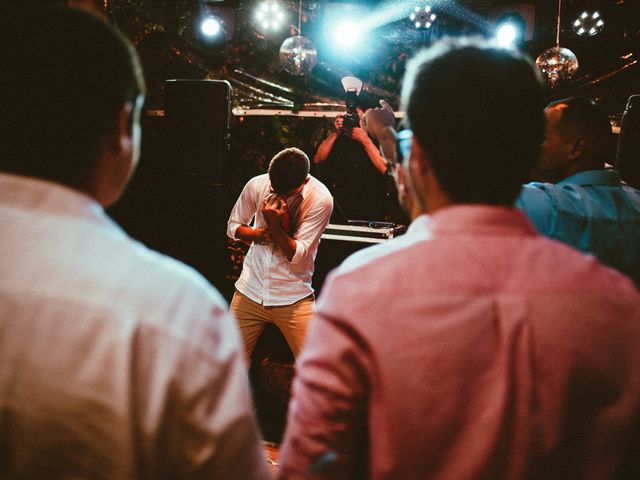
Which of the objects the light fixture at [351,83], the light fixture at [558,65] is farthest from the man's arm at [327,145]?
the light fixture at [558,65]

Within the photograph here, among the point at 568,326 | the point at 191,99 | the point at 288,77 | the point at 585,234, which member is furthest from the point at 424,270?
the point at 288,77

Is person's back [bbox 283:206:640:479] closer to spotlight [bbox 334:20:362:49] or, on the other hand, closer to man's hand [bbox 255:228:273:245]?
man's hand [bbox 255:228:273:245]

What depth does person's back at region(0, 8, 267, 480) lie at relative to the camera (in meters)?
0.72

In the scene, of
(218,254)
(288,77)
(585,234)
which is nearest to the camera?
(585,234)

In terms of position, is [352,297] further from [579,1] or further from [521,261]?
[579,1]

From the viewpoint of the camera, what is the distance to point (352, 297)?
34.5 inches

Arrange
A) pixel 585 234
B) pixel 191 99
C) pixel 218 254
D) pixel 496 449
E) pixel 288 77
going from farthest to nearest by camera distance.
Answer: pixel 288 77, pixel 218 254, pixel 191 99, pixel 585 234, pixel 496 449

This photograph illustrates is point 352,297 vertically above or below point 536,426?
above

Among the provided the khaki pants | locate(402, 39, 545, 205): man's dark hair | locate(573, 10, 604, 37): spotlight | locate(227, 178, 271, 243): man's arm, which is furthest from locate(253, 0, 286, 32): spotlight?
locate(402, 39, 545, 205): man's dark hair

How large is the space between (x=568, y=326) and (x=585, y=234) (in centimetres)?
125

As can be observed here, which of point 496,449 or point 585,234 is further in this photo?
point 585,234

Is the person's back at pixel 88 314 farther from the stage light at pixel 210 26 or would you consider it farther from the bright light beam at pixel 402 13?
the stage light at pixel 210 26

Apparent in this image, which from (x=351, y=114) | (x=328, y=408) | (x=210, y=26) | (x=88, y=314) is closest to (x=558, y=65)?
(x=351, y=114)

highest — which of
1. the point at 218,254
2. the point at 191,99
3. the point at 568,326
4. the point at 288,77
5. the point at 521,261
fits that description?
the point at 288,77
